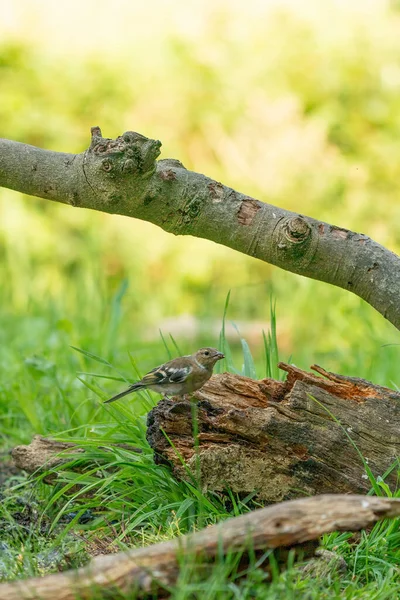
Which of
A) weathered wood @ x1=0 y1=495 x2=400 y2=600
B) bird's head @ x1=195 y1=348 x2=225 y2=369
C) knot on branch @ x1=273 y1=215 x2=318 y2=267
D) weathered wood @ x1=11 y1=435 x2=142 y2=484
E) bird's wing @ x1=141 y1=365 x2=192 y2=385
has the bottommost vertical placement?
weathered wood @ x1=11 y1=435 x2=142 y2=484

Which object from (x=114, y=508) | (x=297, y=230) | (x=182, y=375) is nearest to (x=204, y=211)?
(x=297, y=230)

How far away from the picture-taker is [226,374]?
358 centimetres

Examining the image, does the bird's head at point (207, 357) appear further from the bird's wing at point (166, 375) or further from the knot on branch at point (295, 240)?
the knot on branch at point (295, 240)

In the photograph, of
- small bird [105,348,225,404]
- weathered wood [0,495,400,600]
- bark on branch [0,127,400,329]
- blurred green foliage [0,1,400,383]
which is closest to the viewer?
weathered wood [0,495,400,600]

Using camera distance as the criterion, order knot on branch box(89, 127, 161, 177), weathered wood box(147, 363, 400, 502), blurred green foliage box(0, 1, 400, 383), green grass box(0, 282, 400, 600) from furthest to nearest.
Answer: blurred green foliage box(0, 1, 400, 383), weathered wood box(147, 363, 400, 502), knot on branch box(89, 127, 161, 177), green grass box(0, 282, 400, 600)

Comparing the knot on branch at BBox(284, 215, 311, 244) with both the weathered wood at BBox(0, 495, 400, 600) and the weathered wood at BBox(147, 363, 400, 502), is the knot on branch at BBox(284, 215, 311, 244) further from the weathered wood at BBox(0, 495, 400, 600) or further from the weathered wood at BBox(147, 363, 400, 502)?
the weathered wood at BBox(0, 495, 400, 600)

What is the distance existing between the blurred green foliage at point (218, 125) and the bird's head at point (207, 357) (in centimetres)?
565

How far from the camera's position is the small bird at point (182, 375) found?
356cm

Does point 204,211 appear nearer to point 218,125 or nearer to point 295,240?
point 295,240

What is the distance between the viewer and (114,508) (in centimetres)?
350

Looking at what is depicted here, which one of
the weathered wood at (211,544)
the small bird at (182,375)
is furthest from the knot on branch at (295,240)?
the weathered wood at (211,544)

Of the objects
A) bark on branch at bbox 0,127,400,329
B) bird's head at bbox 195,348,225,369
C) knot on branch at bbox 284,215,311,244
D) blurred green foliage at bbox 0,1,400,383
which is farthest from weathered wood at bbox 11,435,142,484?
blurred green foliage at bbox 0,1,400,383

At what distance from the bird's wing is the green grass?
0.58 feet

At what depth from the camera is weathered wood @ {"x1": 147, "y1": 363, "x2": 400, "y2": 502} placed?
10.6 ft
